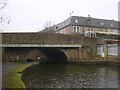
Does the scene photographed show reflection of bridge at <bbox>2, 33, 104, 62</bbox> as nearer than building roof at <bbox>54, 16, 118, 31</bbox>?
Yes

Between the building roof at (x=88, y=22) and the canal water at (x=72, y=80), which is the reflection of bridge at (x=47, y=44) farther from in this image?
the building roof at (x=88, y=22)

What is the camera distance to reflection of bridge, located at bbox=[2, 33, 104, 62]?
23.1 metres

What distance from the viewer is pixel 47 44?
961 inches

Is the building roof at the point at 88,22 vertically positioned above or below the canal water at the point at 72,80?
above

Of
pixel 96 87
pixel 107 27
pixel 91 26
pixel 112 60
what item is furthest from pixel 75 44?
pixel 107 27

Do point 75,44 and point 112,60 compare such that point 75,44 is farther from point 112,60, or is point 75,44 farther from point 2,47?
point 2,47

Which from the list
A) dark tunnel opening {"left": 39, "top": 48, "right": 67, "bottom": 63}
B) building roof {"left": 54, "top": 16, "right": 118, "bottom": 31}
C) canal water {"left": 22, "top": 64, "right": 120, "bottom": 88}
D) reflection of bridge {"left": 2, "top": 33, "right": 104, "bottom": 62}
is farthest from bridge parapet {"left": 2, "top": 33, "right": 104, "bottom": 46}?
building roof {"left": 54, "top": 16, "right": 118, "bottom": 31}

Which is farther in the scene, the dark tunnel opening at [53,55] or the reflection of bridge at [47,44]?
the dark tunnel opening at [53,55]

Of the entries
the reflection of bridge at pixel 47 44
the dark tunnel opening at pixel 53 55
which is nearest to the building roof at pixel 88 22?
the dark tunnel opening at pixel 53 55

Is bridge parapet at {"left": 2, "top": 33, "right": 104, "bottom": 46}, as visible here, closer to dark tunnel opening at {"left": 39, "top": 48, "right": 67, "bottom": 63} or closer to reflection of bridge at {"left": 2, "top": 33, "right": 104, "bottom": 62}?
reflection of bridge at {"left": 2, "top": 33, "right": 104, "bottom": 62}

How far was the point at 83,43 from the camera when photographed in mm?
26797

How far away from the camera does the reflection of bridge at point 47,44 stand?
23141mm

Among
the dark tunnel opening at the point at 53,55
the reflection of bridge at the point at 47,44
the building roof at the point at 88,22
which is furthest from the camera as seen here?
the building roof at the point at 88,22

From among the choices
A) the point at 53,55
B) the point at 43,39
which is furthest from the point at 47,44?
the point at 53,55
